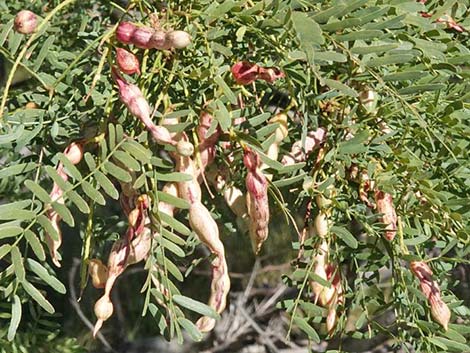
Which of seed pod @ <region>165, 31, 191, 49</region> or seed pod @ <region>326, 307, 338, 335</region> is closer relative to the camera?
seed pod @ <region>165, 31, 191, 49</region>

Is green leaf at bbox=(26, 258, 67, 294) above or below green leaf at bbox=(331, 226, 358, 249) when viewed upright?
above

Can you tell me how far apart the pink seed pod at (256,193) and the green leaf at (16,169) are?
15cm

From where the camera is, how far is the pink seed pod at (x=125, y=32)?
1.67 ft

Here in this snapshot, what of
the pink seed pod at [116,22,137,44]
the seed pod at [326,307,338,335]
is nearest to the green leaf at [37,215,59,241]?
the pink seed pod at [116,22,137,44]

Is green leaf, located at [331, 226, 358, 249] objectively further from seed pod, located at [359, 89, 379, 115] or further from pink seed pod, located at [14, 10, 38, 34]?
pink seed pod, located at [14, 10, 38, 34]

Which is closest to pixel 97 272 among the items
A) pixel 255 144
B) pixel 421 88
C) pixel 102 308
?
pixel 102 308

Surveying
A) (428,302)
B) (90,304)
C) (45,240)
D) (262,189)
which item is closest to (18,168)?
(45,240)

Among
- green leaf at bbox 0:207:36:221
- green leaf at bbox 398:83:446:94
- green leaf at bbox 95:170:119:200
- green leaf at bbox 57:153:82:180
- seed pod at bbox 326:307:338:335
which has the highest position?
green leaf at bbox 398:83:446:94

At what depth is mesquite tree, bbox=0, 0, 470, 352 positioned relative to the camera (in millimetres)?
514

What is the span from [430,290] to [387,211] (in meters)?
0.06

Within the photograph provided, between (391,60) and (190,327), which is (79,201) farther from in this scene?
(391,60)

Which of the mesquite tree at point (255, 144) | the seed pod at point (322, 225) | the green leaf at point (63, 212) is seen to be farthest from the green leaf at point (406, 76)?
the green leaf at point (63, 212)

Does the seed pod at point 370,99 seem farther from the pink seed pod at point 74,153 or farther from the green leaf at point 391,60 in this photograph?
the pink seed pod at point 74,153

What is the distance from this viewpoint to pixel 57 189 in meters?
0.52
